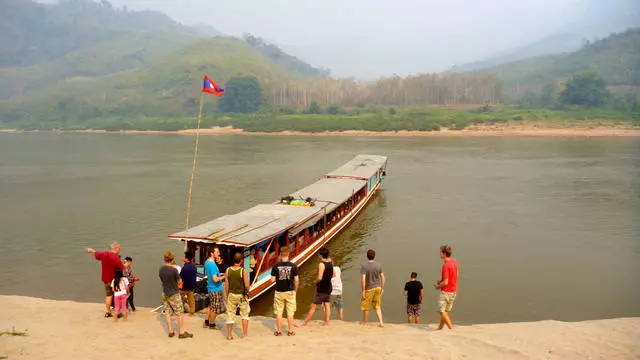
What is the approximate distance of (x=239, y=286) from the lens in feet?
30.5

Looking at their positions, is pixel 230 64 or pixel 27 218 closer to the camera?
pixel 27 218

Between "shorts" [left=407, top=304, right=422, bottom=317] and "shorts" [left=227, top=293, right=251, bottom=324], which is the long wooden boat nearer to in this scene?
"shorts" [left=227, top=293, right=251, bottom=324]

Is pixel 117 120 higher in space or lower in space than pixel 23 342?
higher

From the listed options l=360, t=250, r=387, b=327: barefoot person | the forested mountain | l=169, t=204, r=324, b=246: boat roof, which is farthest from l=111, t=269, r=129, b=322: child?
the forested mountain

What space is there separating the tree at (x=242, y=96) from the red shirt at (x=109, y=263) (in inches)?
4940

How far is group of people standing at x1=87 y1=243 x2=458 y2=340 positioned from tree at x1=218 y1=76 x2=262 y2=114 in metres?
125

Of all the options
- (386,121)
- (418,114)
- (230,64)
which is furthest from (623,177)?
(230,64)

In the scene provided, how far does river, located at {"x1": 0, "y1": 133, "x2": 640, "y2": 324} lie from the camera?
1585cm

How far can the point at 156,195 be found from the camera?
33.7 m

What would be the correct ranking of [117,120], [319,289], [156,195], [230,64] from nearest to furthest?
[319,289]
[156,195]
[117,120]
[230,64]

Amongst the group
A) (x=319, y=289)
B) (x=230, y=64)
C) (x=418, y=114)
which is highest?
(x=230, y=64)

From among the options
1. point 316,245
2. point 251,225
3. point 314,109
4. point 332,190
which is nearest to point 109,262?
point 251,225

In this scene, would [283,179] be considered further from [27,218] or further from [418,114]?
[418,114]

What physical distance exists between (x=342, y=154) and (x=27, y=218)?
3938 cm
